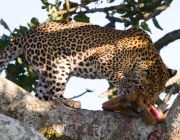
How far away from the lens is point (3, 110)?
510 centimetres

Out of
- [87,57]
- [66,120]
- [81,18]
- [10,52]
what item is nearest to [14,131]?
[66,120]

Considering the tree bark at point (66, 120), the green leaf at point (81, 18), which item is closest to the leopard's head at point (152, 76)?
the green leaf at point (81, 18)

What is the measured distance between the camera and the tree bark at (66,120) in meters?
5.04

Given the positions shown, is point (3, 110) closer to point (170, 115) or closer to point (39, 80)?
point (170, 115)

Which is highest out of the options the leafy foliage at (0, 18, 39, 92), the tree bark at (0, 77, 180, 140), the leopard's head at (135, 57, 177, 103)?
the tree bark at (0, 77, 180, 140)

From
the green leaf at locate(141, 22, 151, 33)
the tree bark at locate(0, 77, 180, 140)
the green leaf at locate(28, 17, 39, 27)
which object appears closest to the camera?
the tree bark at locate(0, 77, 180, 140)

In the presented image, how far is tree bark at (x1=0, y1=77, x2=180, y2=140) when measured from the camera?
16.5 feet

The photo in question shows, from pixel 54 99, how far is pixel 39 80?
426 millimetres

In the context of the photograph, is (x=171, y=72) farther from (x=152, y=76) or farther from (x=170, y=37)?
(x=170, y=37)

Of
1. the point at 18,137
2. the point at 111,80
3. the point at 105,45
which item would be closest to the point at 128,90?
the point at 111,80

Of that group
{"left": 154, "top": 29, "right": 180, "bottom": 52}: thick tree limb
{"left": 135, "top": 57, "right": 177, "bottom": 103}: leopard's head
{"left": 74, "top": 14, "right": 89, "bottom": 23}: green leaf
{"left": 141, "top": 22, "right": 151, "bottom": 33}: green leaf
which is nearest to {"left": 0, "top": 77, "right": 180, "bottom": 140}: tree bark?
{"left": 154, "top": 29, "right": 180, "bottom": 52}: thick tree limb

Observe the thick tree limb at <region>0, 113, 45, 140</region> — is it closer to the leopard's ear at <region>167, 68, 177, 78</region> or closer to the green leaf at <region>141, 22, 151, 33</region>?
the leopard's ear at <region>167, 68, 177, 78</region>

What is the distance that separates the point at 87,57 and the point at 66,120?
2.66 metres

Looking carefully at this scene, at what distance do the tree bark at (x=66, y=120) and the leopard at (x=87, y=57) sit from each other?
6.00ft
